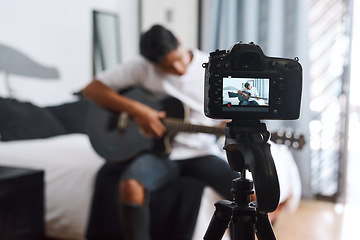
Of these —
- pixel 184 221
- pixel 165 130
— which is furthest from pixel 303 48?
pixel 184 221

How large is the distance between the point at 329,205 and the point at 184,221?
165cm

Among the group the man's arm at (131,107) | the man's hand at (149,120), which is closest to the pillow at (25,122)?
the man's arm at (131,107)

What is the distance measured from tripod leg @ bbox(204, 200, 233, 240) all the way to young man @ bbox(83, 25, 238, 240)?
3.00 ft

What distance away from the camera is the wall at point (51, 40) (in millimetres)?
2273

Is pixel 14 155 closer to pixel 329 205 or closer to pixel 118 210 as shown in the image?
pixel 118 210

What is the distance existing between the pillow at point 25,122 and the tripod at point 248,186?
1705mm

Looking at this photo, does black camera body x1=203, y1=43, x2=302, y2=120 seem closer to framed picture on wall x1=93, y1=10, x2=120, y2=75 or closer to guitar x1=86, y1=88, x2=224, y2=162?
guitar x1=86, y1=88, x2=224, y2=162

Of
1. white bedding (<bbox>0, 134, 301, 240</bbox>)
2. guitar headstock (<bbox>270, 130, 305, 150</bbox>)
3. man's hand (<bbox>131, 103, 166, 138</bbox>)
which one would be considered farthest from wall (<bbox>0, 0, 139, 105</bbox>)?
guitar headstock (<bbox>270, 130, 305, 150</bbox>)

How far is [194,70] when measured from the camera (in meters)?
1.89

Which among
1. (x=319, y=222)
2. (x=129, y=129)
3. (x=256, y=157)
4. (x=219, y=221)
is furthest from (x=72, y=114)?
(x=256, y=157)

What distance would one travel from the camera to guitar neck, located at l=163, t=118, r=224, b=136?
168 cm

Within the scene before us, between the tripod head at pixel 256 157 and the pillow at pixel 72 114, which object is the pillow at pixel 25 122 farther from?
the tripod head at pixel 256 157

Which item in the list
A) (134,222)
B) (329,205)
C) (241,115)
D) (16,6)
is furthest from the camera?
(329,205)

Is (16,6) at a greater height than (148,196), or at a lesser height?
greater
